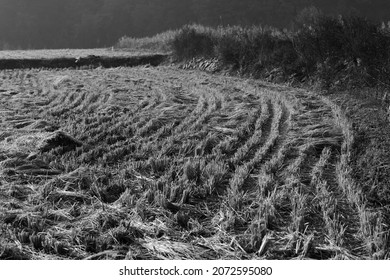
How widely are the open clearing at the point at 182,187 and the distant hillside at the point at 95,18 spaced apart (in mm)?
40170

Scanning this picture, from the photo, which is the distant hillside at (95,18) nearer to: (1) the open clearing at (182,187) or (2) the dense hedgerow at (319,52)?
(2) the dense hedgerow at (319,52)

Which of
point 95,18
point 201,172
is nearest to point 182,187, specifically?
point 201,172

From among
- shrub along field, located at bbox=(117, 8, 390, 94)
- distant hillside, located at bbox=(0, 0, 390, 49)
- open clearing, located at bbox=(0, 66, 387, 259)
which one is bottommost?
open clearing, located at bbox=(0, 66, 387, 259)

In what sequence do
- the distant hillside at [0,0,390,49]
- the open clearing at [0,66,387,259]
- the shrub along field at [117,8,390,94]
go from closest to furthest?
the open clearing at [0,66,387,259], the shrub along field at [117,8,390,94], the distant hillside at [0,0,390,49]

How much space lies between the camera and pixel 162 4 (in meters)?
49.0

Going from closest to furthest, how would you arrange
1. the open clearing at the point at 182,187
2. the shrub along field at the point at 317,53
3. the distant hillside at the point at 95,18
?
the open clearing at the point at 182,187 → the shrub along field at the point at 317,53 → the distant hillside at the point at 95,18

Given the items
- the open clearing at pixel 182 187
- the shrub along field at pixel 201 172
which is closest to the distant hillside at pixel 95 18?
the shrub along field at pixel 201 172

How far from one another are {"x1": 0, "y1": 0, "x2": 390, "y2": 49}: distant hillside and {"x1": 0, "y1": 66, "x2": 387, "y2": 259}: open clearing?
40170 millimetres

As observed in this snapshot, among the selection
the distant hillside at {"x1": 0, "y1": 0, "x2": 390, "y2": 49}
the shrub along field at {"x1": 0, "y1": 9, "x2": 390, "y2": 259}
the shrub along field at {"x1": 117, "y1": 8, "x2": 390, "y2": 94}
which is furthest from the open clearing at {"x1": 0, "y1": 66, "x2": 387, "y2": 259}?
the distant hillside at {"x1": 0, "y1": 0, "x2": 390, "y2": 49}

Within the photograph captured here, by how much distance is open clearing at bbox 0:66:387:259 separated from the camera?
2.88 meters

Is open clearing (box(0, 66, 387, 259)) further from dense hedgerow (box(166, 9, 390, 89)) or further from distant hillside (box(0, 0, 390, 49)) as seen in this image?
distant hillside (box(0, 0, 390, 49))

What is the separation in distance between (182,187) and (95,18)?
48.4 meters

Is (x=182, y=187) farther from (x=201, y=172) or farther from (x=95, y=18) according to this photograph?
(x=95, y=18)

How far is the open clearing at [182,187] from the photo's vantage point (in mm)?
2885
